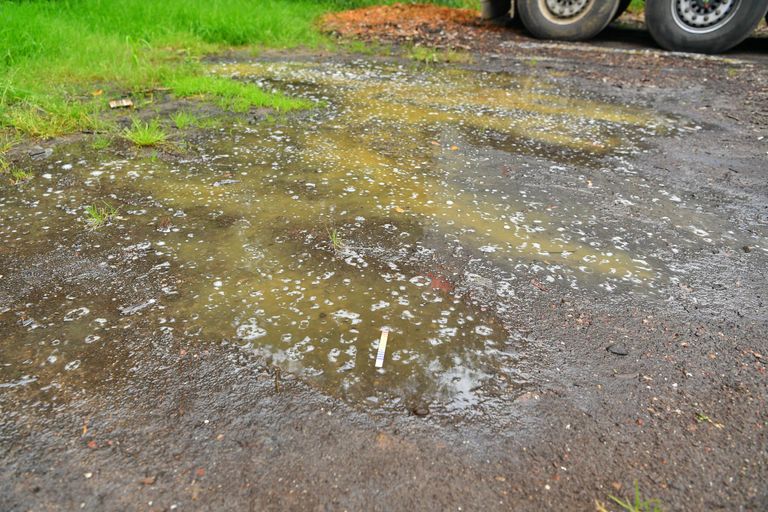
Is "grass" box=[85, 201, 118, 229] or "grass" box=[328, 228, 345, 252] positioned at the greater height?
"grass" box=[328, 228, 345, 252]

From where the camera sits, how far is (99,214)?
106 inches

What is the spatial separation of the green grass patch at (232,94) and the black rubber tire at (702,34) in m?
4.43

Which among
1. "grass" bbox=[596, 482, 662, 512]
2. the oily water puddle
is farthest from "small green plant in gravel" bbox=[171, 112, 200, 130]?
"grass" bbox=[596, 482, 662, 512]

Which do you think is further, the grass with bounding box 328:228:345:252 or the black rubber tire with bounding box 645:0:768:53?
the black rubber tire with bounding box 645:0:768:53

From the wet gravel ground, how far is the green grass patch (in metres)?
2.19

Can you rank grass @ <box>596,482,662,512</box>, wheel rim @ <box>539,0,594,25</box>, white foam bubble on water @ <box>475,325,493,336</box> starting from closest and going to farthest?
1. grass @ <box>596,482,662,512</box>
2. white foam bubble on water @ <box>475,325,493,336</box>
3. wheel rim @ <box>539,0,594,25</box>

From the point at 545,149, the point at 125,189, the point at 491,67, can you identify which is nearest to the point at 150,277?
the point at 125,189

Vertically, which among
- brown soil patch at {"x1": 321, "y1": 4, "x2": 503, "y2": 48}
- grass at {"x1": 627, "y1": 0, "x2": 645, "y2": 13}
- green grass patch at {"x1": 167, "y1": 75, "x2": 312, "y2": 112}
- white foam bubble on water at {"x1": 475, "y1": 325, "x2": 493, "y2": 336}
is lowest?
white foam bubble on water at {"x1": 475, "y1": 325, "x2": 493, "y2": 336}

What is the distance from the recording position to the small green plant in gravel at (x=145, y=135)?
11.5 feet

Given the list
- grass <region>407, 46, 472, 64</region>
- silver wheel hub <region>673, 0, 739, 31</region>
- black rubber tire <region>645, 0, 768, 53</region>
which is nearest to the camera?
black rubber tire <region>645, 0, 768, 53</region>

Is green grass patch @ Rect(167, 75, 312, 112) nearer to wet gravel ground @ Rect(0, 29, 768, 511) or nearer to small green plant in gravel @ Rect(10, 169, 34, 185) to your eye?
small green plant in gravel @ Rect(10, 169, 34, 185)

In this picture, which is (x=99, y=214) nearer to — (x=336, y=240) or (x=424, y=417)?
(x=336, y=240)

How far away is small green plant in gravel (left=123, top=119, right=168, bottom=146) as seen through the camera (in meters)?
3.51

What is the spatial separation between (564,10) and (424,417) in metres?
6.71
